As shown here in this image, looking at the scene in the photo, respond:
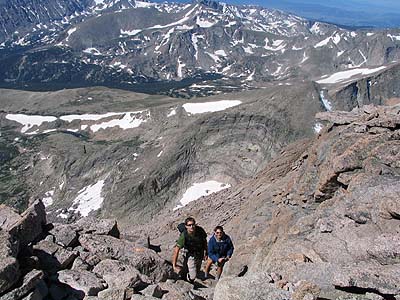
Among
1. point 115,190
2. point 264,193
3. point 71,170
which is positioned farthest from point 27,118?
point 264,193

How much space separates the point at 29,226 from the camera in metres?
17.1

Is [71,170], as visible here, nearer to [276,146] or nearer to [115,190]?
[115,190]

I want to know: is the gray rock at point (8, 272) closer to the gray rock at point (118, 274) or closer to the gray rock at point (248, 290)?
the gray rock at point (118, 274)

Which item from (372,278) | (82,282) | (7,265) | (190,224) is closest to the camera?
(372,278)

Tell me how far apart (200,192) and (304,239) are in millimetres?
45543

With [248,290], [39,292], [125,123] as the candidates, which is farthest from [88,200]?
[248,290]

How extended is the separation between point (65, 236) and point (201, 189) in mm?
44649

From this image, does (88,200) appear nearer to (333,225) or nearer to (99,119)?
(333,225)

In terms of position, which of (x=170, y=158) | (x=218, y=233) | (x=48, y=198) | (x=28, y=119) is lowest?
(x=28, y=119)

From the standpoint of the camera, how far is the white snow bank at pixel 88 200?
208ft

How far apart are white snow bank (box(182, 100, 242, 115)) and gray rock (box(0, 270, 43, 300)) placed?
80.2m

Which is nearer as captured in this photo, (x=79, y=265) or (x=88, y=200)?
(x=79, y=265)

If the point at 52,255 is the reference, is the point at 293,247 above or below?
below

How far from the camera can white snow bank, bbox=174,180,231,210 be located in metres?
60.4
